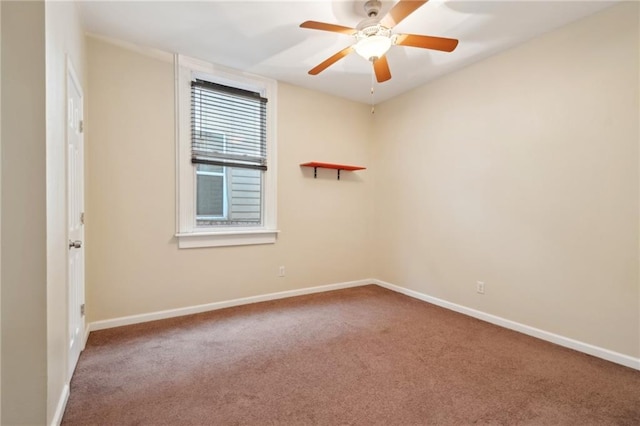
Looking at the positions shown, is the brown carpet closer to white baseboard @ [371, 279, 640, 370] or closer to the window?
white baseboard @ [371, 279, 640, 370]

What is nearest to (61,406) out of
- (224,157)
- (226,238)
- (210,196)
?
(226,238)

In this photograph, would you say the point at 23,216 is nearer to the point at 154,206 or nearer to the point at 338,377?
the point at 154,206

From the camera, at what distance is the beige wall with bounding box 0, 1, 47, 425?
1293 mm

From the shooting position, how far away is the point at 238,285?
351cm

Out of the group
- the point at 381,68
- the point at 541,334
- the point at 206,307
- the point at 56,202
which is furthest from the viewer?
the point at 206,307

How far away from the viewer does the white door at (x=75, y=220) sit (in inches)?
78.9

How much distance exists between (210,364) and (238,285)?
1.32 metres

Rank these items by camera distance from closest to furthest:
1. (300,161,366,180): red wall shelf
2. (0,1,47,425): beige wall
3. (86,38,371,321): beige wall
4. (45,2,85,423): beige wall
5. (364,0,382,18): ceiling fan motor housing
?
(0,1,47,425): beige wall, (45,2,85,423): beige wall, (364,0,382,18): ceiling fan motor housing, (86,38,371,321): beige wall, (300,161,366,180): red wall shelf

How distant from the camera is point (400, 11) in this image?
6.03 ft

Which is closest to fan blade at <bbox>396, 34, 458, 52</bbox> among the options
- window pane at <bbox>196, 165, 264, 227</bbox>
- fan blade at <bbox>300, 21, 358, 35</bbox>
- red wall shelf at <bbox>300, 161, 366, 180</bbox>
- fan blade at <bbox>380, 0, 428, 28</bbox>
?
fan blade at <bbox>380, 0, 428, 28</bbox>

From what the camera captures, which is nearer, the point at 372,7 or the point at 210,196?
the point at 372,7

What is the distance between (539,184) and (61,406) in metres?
3.65

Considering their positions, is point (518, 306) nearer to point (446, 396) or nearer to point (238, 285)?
point (446, 396)

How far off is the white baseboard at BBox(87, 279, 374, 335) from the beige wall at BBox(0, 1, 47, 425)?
1622 millimetres
